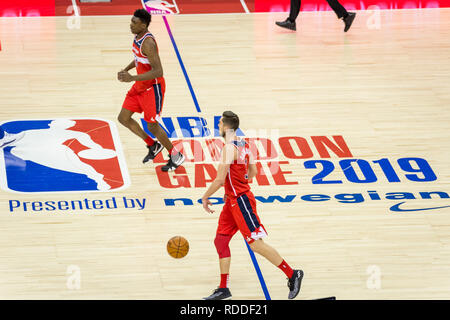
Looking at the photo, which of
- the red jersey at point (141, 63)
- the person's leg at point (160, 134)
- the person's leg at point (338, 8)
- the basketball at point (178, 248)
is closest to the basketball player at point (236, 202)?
the basketball at point (178, 248)

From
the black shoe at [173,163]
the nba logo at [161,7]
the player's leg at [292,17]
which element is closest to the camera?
the black shoe at [173,163]

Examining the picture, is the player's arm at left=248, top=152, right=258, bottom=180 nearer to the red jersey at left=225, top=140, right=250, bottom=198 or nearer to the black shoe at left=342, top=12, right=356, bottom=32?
the red jersey at left=225, top=140, right=250, bottom=198

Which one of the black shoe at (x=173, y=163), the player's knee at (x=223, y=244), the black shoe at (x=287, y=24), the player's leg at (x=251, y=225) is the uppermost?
the player's leg at (x=251, y=225)

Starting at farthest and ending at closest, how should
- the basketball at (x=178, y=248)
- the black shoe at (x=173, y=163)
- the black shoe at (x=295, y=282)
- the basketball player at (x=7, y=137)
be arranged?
the basketball player at (x=7, y=137)
the black shoe at (x=173, y=163)
the basketball at (x=178, y=248)
the black shoe at (x=295, y=282)

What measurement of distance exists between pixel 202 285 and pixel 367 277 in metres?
1.48

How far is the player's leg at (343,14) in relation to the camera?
13.3 meters

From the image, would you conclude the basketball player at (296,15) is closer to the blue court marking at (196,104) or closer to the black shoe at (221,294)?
the blue court marking at (196,104)

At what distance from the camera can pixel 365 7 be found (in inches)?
575

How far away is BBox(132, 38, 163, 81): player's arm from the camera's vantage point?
355 inches

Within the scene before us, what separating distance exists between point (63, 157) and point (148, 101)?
1.27 meters

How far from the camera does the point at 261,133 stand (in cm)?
1048

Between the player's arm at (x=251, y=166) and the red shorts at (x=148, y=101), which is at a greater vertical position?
the player's arm at (x=251, y=166)

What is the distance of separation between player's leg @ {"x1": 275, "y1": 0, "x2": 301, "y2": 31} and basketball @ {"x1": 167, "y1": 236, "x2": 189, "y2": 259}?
6650mm

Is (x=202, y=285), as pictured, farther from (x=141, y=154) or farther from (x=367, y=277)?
(x=141, y=154)
